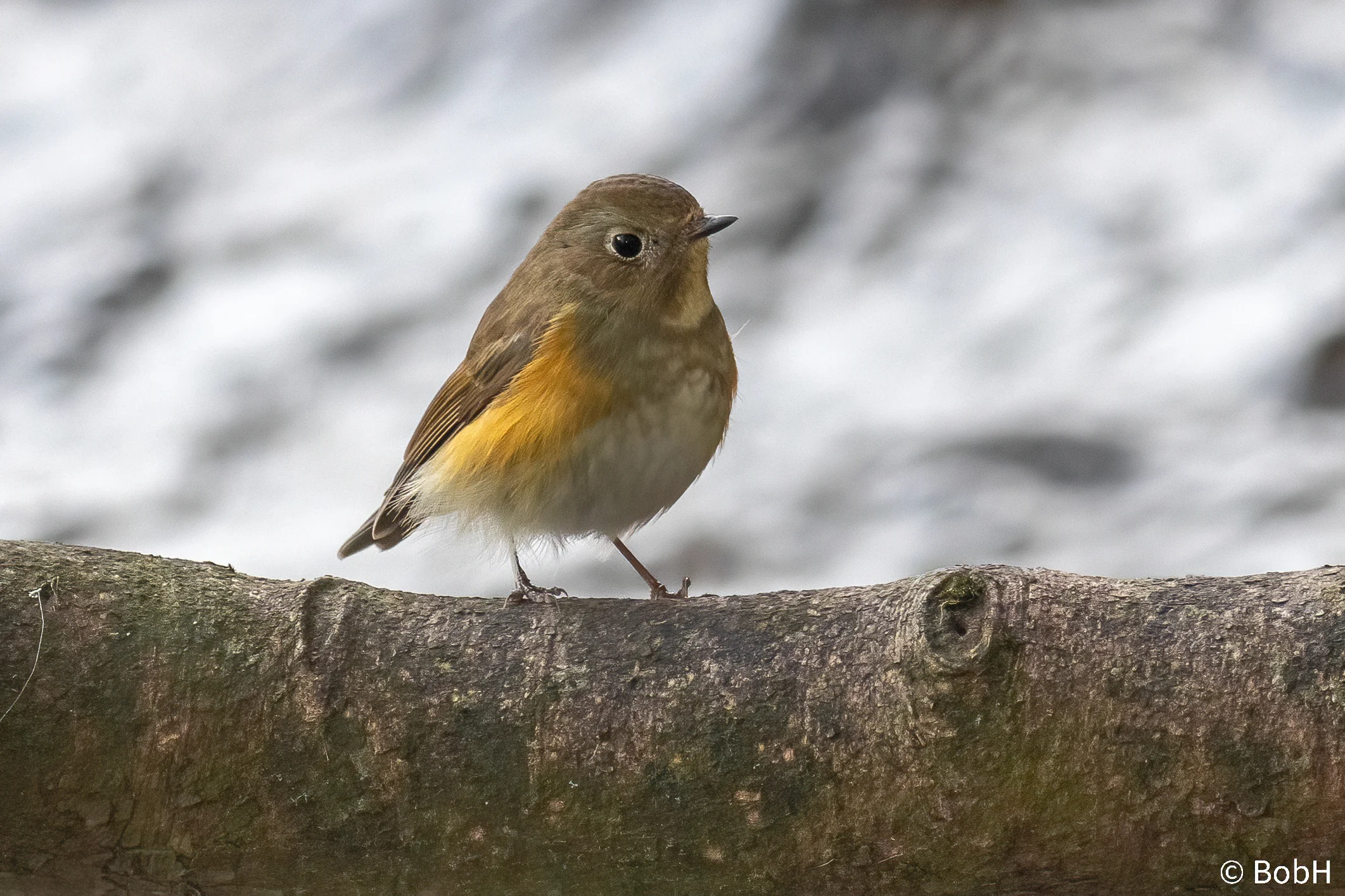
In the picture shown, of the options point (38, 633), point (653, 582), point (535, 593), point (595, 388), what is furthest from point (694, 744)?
point (653, 582)

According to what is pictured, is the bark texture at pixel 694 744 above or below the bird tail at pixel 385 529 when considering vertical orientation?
below

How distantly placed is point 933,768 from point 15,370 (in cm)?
463

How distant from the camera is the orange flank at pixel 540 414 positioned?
2.92 m

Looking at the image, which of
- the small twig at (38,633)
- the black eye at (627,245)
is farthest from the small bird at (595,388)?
the small twig at (38,633)

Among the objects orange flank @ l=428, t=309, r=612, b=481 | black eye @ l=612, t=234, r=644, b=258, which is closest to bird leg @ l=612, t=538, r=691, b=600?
orange flank @ l=428, t=309, r=612, b=481

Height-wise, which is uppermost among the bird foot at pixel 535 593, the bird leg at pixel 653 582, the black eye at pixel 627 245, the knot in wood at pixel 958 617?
the black eye at pixel 627 245

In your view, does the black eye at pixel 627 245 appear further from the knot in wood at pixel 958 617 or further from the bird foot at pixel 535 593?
the knot in wood at pixel 958 617

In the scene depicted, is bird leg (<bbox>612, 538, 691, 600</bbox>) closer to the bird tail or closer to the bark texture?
the bird tail

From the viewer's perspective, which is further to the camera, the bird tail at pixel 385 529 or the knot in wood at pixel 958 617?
the bird tail at pixel 385 529

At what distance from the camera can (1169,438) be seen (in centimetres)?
457

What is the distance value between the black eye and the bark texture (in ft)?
4.73

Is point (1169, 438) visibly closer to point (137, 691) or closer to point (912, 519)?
point (912, 519)

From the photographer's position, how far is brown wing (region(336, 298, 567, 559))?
10.4ft

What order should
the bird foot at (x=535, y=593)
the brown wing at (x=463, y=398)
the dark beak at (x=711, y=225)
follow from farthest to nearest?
the brown wing at (x=463, y=398), the dark beak at (x=711, y=225), the bird foot at (x=535, y=593)
